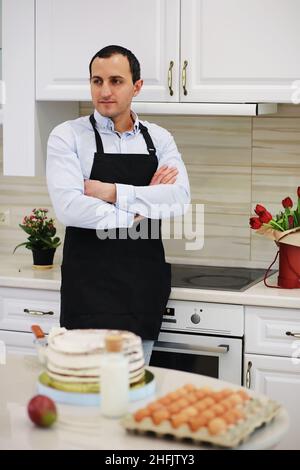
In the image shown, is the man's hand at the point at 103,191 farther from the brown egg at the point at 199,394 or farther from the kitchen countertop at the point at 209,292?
the brown egg at the point at 199,394

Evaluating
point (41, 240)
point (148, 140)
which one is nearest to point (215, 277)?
point (148, 140)

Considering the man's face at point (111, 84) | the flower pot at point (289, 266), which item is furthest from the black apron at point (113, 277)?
the flower pot at point (289, 266)

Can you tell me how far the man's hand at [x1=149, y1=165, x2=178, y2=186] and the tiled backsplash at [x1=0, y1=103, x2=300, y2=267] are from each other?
621 millimetres

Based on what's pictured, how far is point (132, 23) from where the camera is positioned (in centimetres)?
381

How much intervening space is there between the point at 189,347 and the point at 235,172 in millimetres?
910

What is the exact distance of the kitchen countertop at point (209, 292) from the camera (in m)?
3.54

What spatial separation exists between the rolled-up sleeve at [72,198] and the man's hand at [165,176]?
191 millimetres

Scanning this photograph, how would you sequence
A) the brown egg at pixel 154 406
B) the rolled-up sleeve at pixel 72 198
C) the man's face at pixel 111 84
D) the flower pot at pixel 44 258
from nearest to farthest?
the brown egg at pixel 154 406
the rolled-up sleeve at pixel 72 198
the man's face at pixel 111 84
the flower pot at pixel 44 258

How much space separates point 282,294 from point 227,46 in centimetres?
103

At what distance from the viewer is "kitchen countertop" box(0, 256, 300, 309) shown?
3.54m

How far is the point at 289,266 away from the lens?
12.1 ft

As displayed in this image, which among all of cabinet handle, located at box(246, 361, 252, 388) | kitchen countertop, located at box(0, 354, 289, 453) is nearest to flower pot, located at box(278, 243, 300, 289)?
cabinet handle, located at box(246, 361, 252, 388)
